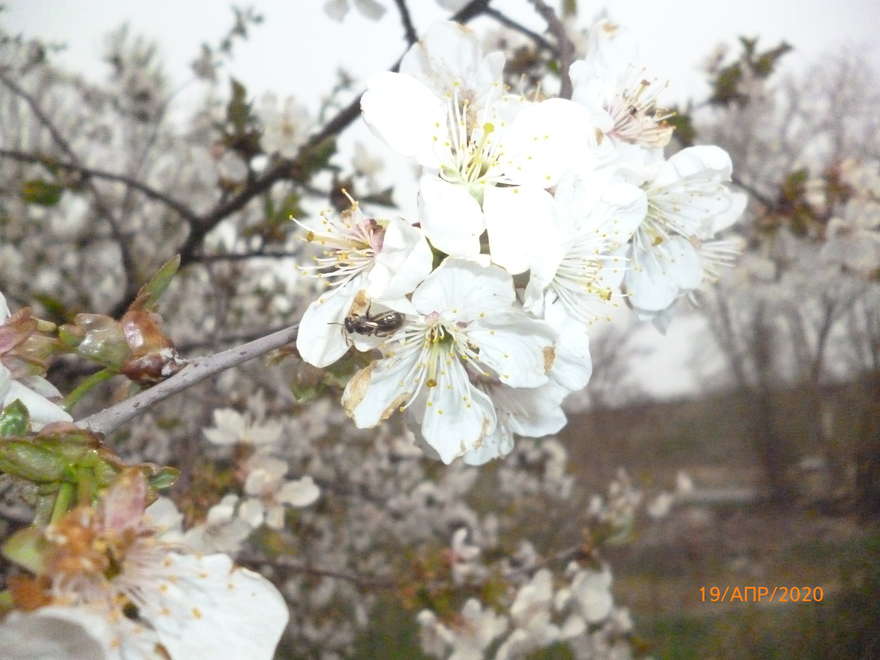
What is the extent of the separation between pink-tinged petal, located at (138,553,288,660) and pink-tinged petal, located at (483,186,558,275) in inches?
9.2

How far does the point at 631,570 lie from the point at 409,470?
0.85 meters

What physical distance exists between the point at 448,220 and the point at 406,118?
11cm

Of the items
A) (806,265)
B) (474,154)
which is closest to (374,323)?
(474,154)

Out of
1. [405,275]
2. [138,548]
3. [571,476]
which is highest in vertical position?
[405,275]

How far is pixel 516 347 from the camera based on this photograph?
1.48 ft

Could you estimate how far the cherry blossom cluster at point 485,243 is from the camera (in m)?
0.40

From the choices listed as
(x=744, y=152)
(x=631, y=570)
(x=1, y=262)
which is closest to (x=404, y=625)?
(x=631, y=570)

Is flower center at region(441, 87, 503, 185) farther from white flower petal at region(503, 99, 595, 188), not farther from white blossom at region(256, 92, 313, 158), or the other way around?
white blossom at region(256, 92, 313, 158)

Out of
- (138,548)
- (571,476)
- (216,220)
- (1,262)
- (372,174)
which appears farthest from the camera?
(571,476)

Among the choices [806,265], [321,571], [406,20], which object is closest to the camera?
[406,20]

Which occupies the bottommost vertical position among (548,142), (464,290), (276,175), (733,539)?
(733,539)

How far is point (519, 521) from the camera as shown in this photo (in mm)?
2201

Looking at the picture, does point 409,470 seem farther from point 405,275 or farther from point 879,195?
point 405,275

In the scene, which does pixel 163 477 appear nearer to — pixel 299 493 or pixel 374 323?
pixel 374 323
